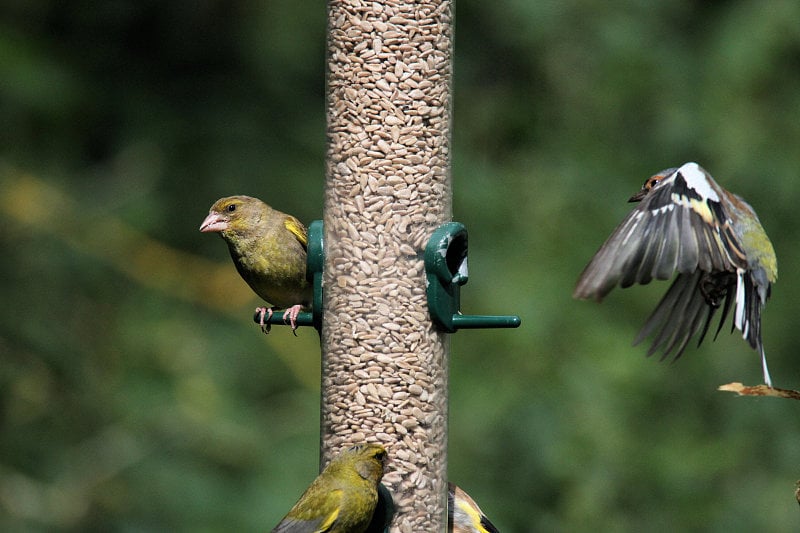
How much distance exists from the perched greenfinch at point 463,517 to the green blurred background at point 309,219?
2.87 m

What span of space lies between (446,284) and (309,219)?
15.5ft

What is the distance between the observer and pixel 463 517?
16.2 feet

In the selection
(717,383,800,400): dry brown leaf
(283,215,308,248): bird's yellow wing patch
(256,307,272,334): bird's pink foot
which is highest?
(283,215,308,248): bird's yellow wing patch

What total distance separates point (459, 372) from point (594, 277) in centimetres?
422

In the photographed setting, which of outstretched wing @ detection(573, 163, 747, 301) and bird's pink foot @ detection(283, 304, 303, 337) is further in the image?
bird's pink foot @ detection(283, 304, 303, 337)

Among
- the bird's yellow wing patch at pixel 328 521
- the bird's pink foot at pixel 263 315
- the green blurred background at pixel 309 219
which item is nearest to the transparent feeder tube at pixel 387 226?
the bird's yellow wing patch at pixel 328 521

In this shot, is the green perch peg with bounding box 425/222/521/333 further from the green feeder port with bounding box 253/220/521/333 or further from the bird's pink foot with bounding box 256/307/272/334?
the bird's pink foot with bounding box 256/307/272/334

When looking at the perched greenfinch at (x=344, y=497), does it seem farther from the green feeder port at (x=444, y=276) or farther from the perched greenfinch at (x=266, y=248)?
the perched greenfinch at (x=266, y=248)

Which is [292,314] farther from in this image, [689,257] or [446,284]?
[689,257]

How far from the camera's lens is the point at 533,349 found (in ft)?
27.7

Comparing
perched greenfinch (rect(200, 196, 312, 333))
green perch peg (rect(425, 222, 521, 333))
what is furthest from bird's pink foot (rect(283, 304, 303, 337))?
green perch peg (rect(425, 222, 521, 333))

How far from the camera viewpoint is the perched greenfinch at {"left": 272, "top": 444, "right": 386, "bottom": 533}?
4.32m

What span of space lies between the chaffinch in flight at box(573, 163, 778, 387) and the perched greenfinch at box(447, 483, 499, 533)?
36.3 inches

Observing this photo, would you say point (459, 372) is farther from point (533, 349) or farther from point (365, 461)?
point (365, 461)
